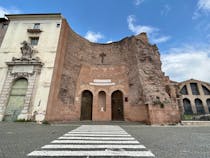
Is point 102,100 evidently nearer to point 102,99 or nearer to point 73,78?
point 102,99

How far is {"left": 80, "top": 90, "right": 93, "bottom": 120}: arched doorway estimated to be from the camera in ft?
47.4

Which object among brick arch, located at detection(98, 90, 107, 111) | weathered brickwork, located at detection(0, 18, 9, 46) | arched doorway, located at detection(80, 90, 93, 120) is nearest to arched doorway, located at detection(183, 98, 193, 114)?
brick arch, located at detection(98, 90, 107, 111)

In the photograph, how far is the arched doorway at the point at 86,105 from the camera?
47.4 feet

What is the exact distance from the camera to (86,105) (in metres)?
14.9

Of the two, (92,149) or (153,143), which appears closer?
(92,149)

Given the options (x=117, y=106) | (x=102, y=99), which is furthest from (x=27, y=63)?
(x=117, y=106)

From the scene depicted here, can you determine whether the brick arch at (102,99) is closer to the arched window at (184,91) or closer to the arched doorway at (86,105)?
the arched doorway at (86,105)

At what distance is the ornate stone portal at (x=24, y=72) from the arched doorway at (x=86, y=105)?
546 cm

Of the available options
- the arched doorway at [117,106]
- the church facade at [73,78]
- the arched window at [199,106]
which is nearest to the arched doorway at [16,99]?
the church facade at [73,78]

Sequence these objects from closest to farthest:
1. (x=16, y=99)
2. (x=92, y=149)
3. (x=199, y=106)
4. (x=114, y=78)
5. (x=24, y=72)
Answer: (x=92, y=149) → (x=16, y=99) → (x=24, y=72) → (x=114, y=78) → (x=199, y=106)

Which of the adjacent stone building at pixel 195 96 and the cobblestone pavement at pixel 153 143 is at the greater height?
the adjacent stone building at pixel 195 96

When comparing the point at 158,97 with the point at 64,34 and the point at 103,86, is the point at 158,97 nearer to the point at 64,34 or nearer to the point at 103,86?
the point at 103,86

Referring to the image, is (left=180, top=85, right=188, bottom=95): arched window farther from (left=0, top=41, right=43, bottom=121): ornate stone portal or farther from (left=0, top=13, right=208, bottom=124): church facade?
(left=0, top=41, right=43, bottom=121): ornate stone portal

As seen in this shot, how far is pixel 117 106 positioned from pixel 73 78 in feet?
20.8
